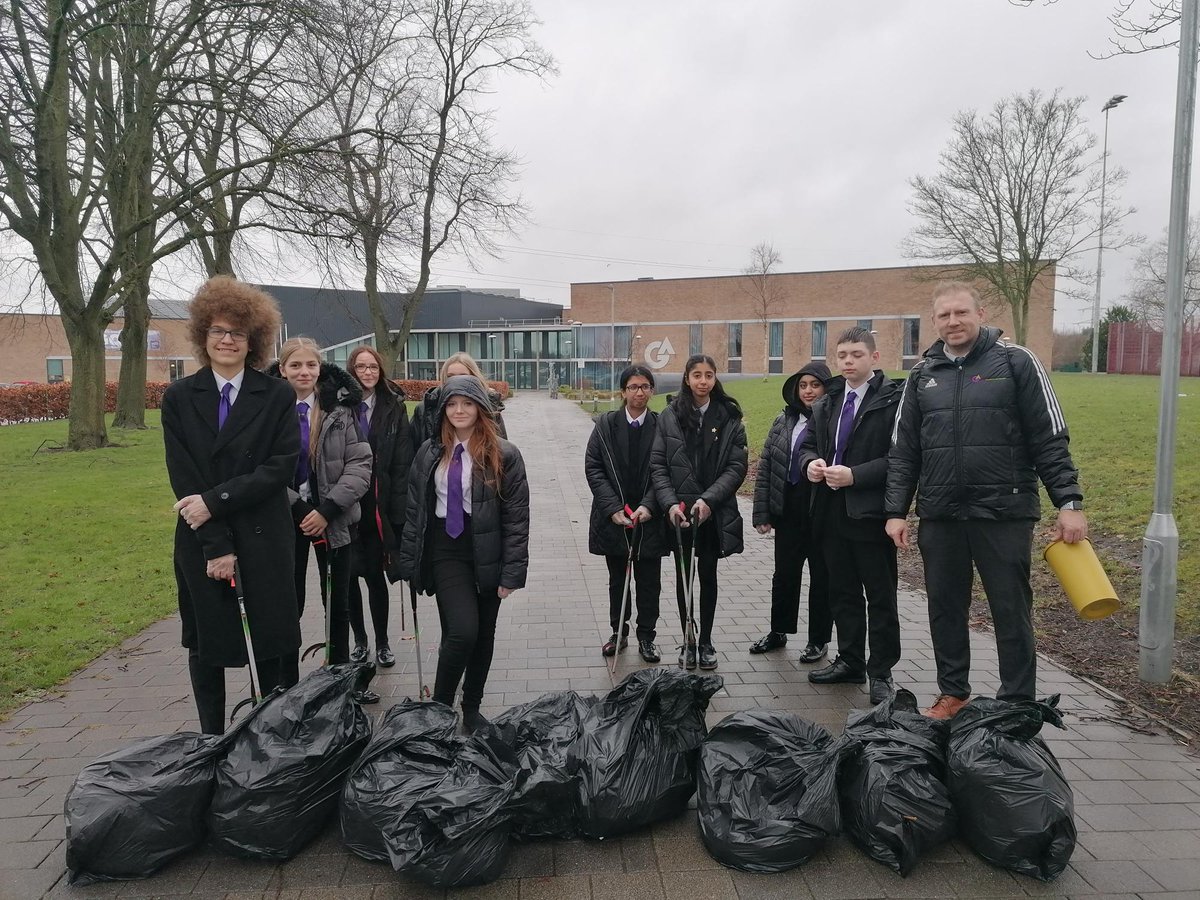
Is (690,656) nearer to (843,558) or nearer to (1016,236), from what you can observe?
(843,558)

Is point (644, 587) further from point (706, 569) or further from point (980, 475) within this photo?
point (980, 475)

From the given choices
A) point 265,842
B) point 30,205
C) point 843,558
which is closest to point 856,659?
point 843,558

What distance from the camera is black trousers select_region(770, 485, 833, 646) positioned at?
16.1 feet

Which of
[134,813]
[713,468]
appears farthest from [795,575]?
[134,813]

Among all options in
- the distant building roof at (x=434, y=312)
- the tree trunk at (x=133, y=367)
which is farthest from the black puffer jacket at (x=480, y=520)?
the distant building roof at (x=434, y=312)

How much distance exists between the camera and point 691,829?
2.99 metres

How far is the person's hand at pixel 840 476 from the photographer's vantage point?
4.14 meters

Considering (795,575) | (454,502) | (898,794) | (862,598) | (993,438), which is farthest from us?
(795,575)

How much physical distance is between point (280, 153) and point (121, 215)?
14.6 ft

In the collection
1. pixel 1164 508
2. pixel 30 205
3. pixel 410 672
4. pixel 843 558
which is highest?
pixel 30 205

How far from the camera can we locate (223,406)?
3.33 m

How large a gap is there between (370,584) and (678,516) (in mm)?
1986

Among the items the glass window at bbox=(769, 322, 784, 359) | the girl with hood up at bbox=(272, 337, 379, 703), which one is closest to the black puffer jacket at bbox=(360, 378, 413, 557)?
the girl with hood up at bbox=(272, 337, 379, 703)

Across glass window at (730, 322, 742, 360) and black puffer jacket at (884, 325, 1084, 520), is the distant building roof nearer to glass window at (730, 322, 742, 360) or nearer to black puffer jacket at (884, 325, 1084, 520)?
glass window at (730, 322, 742, 360)
